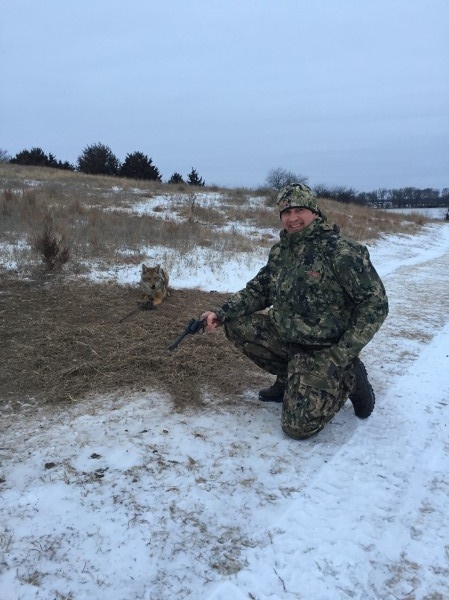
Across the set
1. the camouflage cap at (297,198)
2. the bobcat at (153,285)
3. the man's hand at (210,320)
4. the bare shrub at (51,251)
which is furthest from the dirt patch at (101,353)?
the camouflage cap at (297,198)

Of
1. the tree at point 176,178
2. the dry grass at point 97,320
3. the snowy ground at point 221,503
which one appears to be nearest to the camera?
the snowy ground at point 221,503

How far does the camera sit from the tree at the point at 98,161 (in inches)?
1374

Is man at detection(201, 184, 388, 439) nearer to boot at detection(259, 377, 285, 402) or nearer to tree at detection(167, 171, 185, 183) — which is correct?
boot at detection(259, 377, 285, 402)

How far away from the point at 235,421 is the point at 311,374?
705mm

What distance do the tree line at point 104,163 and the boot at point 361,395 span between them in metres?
32.1

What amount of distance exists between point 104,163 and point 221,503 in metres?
36.0

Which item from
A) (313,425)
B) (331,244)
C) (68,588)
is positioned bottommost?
(68,588)

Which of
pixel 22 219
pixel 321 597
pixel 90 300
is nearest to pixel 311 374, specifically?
pixel 321 597

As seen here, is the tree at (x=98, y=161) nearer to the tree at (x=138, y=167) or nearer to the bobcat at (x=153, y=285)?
the tree at (x=138, y=167)

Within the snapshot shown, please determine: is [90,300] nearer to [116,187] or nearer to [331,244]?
[331,244]

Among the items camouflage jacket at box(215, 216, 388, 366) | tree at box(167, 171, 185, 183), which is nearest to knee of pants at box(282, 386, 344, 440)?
camouflage jacket at box(215, 216, 388, 366)

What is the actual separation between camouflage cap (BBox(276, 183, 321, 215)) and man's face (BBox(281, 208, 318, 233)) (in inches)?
1.2

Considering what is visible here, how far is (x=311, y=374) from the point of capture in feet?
9.84

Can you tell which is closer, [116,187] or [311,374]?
[311,374]
